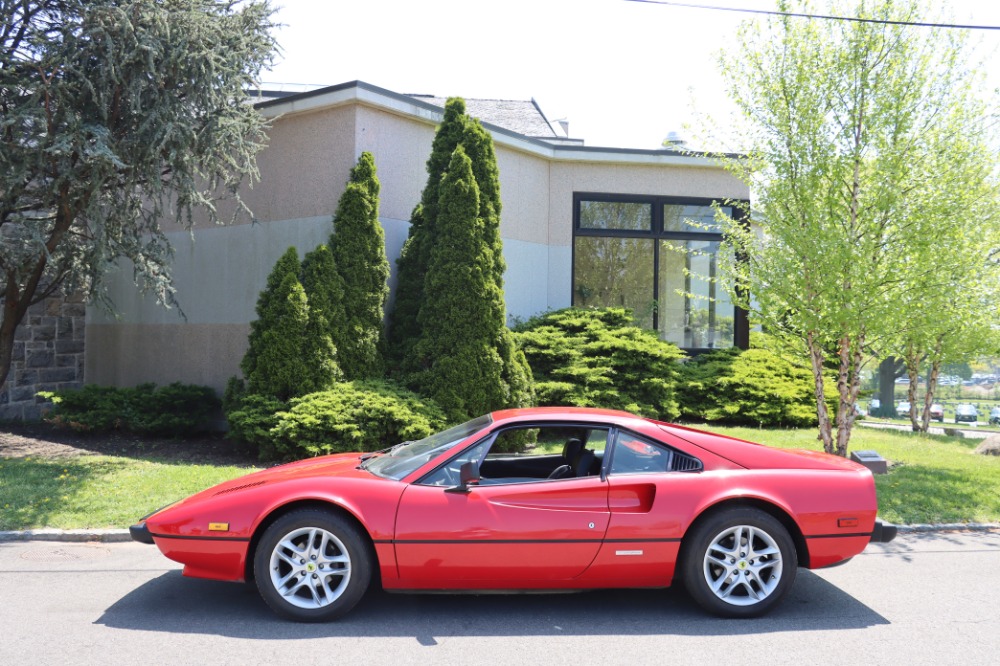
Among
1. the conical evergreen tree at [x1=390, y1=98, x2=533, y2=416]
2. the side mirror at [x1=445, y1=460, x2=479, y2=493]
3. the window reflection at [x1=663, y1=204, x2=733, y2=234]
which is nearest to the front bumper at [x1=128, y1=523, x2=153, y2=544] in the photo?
the side mirror at [x1=445, y1=460, x2=479, y2=493]

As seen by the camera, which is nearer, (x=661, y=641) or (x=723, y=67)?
(x=661, y=641)

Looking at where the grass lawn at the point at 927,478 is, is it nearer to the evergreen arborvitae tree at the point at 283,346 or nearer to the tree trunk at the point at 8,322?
the evergreen arborvitae tree at the point at 283,346

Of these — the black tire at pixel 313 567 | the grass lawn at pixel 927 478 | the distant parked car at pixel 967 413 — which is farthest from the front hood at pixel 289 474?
the distant parked car at pixel 967 413

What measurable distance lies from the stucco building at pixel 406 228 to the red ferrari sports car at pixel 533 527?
644 cm

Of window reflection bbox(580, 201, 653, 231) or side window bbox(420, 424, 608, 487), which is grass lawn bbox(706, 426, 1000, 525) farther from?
window reflection bbox(580, 201, 653, 231)

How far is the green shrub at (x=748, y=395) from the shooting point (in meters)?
13.1

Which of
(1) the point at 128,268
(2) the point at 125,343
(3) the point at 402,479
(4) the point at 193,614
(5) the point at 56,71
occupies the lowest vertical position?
(4) the point at 193,614

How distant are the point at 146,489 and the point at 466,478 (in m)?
4.75

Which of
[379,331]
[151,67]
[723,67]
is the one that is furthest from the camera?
[379,331]

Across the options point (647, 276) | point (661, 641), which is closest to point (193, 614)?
point (661, 641)

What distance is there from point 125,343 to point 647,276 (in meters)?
9.93

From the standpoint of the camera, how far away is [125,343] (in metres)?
14.2

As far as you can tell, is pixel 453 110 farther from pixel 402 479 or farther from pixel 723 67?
pixel 402 479

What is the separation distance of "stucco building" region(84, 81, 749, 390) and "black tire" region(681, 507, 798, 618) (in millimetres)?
6615
